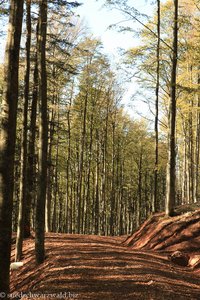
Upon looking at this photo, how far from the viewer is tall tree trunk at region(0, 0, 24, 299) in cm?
520

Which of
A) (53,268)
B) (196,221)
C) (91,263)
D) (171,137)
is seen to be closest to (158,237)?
(196,221)

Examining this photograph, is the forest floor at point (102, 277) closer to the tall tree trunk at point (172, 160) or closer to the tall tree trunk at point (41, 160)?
the tall tree trunk at point (41, 160)

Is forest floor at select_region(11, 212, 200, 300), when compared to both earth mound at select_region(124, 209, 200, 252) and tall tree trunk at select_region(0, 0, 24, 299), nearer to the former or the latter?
earth mound at select_region(124, 209, 200, 252)

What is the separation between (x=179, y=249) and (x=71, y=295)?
602cm

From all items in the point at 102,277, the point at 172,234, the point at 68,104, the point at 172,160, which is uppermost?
the point at 68,104

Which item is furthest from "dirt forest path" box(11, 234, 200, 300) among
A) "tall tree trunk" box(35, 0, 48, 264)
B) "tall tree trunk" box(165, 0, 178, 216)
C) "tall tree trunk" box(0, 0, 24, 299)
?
"tall tree trunk" box(165, 0, 178, 216)

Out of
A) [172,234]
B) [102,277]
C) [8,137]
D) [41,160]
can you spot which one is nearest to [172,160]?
[172,234]

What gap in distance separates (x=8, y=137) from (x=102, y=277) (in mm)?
3955

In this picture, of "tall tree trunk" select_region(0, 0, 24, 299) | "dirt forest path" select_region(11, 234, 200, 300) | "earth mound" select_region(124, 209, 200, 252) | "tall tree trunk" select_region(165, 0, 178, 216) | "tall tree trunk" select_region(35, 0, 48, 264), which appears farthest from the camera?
"tall tree trunk" select_region(165, 0, 178, 216)

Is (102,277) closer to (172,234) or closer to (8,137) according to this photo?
(8,137)

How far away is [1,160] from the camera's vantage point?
17.3 ft

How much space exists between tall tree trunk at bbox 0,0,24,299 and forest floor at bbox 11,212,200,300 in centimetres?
170

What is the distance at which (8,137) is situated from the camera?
17.6 feet

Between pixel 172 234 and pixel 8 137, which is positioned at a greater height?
pixel 8 137
